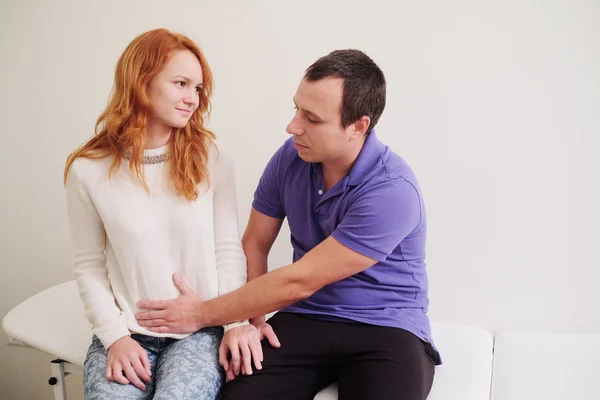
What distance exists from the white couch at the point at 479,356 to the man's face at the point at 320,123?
582 mm

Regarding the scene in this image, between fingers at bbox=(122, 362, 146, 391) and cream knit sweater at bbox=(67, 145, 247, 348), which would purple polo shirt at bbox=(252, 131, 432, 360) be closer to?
cream knit sweater at bbox=(67, 145, 247, 348)

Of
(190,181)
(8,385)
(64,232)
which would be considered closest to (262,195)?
(190,181)

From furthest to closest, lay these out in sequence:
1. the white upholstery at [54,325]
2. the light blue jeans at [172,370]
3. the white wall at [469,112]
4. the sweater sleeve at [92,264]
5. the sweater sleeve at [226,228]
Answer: the white wall at [469,112] → the white upholstery at [54,325] → the sweater sleeve at [226,228] → the sweater sleeve at [92,264] → the light blue jeans at [172,370]

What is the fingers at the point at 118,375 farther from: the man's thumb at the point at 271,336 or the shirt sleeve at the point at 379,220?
the shirt sleeve at the point at 379,220

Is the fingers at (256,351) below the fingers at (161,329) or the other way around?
below

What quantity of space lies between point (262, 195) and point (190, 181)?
31 centimetres

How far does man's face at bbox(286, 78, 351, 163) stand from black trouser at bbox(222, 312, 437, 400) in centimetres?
43

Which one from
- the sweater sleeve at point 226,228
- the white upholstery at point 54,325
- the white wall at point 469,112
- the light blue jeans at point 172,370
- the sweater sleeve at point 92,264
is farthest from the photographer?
the white wall at point 469,112

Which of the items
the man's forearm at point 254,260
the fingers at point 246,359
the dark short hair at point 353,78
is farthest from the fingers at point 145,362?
the dark short hair at point 353,78

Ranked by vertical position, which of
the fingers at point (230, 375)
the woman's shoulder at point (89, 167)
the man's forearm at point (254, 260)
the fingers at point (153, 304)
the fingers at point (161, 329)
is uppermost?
the woman's shoulder at point (89, 167)

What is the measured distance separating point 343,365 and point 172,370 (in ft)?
1.33

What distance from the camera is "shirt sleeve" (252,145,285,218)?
1744 millimetres

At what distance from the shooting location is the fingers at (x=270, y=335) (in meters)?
1.58

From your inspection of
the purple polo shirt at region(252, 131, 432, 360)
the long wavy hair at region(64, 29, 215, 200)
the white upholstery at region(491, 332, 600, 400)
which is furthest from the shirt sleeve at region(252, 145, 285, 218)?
the white upholstery at region(491, 332, 600, 400)
